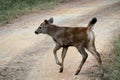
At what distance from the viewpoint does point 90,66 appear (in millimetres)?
10367

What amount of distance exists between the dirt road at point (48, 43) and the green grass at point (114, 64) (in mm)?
304

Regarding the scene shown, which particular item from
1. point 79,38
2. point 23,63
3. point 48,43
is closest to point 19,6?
point 48,43

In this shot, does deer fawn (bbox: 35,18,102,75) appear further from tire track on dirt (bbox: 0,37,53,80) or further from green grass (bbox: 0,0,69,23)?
green grass (bbox: 0,0,69,23)

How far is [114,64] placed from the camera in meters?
9.74

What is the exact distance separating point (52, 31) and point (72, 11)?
903 cm

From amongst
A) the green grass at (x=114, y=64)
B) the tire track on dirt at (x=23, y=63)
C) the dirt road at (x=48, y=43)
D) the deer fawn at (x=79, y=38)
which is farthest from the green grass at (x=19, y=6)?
the deer fawn at (x=79, y=38)

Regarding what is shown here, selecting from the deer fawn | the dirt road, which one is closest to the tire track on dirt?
the dirt road

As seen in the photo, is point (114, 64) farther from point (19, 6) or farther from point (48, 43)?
point (19, 6)

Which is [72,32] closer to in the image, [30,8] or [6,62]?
[6,62]

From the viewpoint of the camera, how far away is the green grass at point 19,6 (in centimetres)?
1873

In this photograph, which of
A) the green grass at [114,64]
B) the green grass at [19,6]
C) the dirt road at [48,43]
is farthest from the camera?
the green grass at [19,6]

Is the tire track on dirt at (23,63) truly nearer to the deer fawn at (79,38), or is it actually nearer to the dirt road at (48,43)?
the dirt road at (48,43)

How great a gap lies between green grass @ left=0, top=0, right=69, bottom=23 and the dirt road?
588mm

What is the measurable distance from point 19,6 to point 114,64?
1146cm
